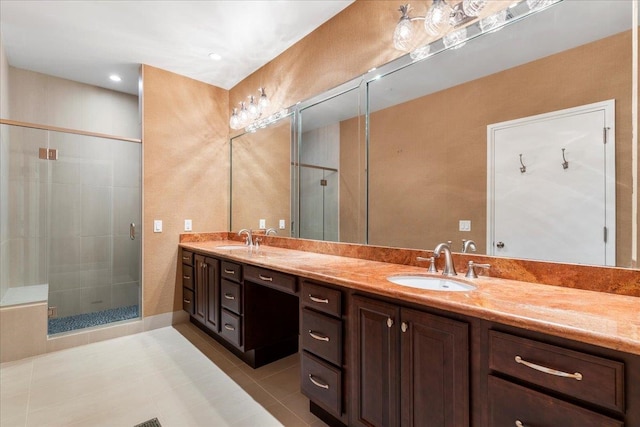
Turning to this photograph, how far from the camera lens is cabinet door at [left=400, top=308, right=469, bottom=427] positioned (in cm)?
103

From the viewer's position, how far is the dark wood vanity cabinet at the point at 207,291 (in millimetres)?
2506

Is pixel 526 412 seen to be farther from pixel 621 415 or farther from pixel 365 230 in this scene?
pixel 365 230

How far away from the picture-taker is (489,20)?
1505 mm

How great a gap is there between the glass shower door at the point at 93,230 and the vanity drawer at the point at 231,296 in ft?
4.16

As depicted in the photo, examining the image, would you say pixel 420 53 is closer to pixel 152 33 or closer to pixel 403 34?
pixel 403 34

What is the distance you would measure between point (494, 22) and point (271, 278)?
1.88m

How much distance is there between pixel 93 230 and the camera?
3059 mm

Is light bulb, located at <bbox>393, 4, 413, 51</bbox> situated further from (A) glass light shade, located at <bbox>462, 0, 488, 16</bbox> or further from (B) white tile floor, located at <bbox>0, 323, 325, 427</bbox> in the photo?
(B) white tile floor, located at <bbox>0, 323, 325, 427</bbox>

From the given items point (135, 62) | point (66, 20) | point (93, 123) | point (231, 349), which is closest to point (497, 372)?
point (231, 349)

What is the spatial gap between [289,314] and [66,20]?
2.94 m

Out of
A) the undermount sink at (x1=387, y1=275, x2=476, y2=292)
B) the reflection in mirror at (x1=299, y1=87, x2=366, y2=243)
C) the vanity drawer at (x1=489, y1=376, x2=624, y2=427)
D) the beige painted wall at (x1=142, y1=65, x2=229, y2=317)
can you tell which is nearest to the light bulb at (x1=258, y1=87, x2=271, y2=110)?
the reflection in mirror at (x1=299, y1=87, x2=366, y2=243)

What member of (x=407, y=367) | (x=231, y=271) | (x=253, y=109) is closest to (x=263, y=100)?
(x=253, y=109)

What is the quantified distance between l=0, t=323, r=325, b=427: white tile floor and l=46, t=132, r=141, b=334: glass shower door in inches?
22.6

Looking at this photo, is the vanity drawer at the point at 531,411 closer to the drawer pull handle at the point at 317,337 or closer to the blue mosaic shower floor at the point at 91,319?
the drawer pull handle at the point at 317,337
